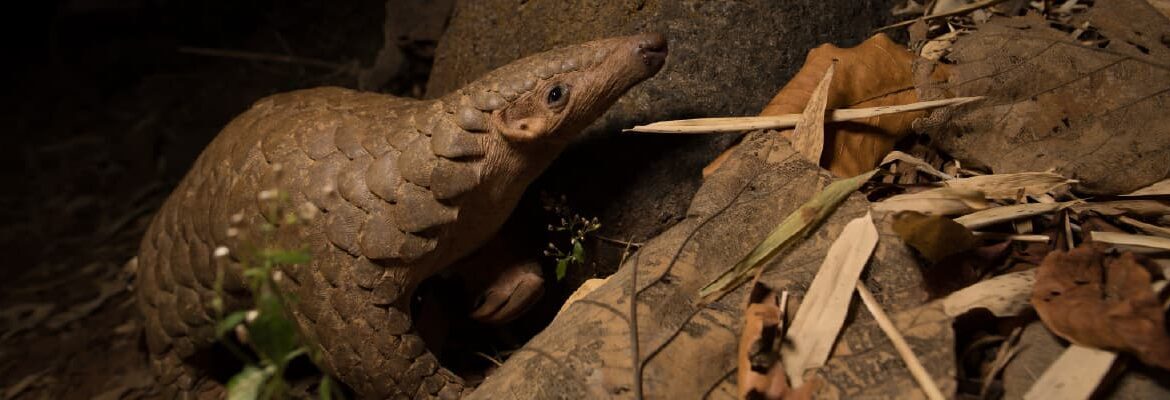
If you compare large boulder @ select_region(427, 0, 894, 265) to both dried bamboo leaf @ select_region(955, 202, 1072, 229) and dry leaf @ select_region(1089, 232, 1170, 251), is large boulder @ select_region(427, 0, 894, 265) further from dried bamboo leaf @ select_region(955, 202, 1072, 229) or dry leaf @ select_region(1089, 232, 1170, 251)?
dry leaf @ select_region(1089, 232, 1170, 251)

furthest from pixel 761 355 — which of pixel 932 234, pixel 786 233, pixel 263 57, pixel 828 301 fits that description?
pixel 263 57

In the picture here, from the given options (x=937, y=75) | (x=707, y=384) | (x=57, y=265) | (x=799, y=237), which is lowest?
(x=57, y=265)

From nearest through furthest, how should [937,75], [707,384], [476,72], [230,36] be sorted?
[707,384] → [937,75] → [476,72] → [230,36]

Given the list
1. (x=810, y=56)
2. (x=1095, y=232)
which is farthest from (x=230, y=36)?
(x=1095, y=232)

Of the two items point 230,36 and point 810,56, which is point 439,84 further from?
point 230,36

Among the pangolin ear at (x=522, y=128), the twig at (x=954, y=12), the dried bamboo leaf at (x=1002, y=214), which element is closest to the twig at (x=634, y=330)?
the pangolin ear at (x=522, y=128)

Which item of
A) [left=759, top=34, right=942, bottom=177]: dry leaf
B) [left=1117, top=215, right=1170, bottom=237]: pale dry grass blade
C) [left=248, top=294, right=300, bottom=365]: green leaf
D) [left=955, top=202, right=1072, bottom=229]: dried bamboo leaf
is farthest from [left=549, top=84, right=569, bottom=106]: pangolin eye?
[left=1117, top=215, right=1170, bottom=237]: pale dry grass blade
